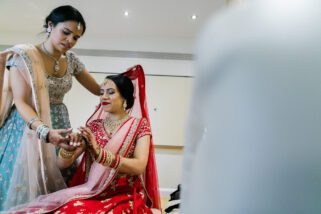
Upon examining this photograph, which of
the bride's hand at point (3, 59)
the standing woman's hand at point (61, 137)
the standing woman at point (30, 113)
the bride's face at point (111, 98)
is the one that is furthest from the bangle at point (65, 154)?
the bride's hand at point (3, 59)

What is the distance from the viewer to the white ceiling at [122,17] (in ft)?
9.86

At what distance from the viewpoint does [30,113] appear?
1.05m

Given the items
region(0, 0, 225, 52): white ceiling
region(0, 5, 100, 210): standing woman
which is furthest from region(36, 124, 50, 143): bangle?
region(0, 0, 225, 52): white ceiling

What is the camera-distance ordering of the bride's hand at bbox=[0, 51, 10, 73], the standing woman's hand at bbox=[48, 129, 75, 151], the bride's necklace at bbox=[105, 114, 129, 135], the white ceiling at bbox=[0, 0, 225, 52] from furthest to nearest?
the white ceiling at bbox=[0, 0, 225, 52] < the bride's necklace at bbox=[105, 114, 129, 135] < the bride's hand at bbox=[0, 51, 10, 73] < the standing woman's hand at bbox=[48, 129, 75, 151]

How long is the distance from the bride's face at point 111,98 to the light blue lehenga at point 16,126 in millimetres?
154

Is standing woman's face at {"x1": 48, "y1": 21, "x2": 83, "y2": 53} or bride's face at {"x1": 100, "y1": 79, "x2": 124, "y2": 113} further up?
standing woman's face at {"x1": 48, "y1": 21, "x2": 83, "y2": 53}

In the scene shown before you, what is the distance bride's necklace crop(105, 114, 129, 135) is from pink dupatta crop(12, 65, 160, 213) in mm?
33

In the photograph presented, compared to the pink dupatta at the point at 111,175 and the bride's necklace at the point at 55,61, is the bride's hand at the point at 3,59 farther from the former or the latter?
the pink dupatta at the point at 111,175

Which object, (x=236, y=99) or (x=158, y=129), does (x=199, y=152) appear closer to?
(x=236, y=99)

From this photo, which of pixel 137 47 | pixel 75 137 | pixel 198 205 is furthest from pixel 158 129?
pixel 198 205

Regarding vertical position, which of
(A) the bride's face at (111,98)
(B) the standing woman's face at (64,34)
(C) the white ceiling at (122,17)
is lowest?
(A) the bride's face at (111,98)

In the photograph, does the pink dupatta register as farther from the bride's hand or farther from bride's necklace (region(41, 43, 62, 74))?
the bride's hand

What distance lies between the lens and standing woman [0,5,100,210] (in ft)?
3.44

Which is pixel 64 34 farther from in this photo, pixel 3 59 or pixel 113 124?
pixel 113 124
